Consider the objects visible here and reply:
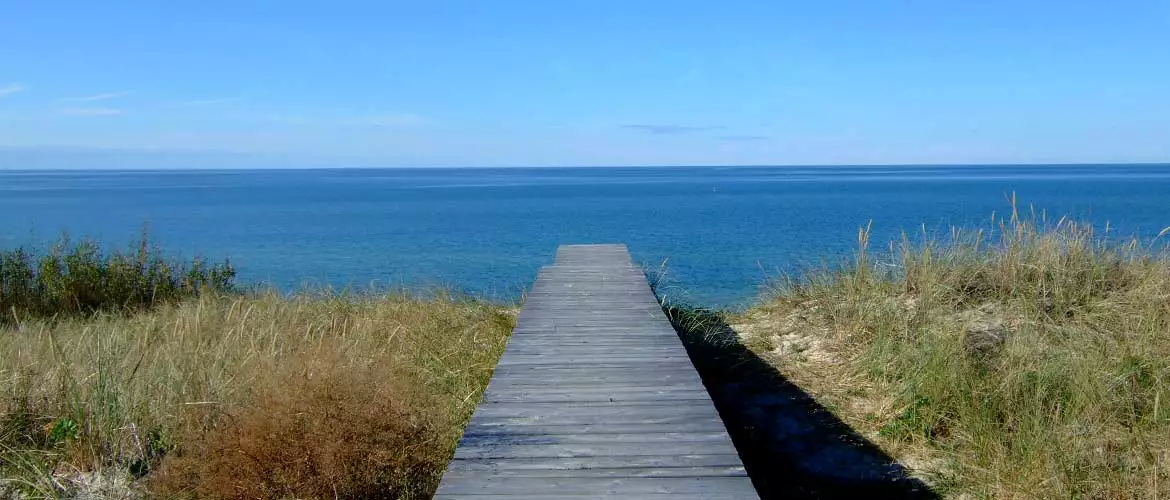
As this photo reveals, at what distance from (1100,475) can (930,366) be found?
166 cm

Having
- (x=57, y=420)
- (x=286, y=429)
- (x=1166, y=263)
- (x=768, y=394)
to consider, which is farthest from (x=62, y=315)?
(x=1166, y=263)

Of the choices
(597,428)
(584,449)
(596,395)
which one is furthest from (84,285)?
(584,449)

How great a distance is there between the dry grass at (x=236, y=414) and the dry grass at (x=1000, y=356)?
299 centimetres

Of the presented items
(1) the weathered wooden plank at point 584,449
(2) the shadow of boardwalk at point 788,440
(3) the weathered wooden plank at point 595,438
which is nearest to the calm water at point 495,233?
(2) the shadow of boardwalk at point 788,440

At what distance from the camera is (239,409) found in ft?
15.4

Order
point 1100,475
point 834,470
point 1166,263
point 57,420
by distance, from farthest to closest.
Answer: point 1166,263, point 834,470, point 57,420, point 1100,475

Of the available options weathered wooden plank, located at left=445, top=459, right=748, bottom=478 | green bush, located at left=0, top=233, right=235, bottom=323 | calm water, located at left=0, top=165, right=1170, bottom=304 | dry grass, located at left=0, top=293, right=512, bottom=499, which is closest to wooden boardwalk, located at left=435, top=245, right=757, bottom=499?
weathered wooden plank, located at left=445, top=459, right=748, bottom=478

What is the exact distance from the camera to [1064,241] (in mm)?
8406

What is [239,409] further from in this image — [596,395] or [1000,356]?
[1000,356]

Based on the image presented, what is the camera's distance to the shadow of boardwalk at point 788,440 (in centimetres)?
502

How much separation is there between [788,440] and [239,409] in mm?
3558

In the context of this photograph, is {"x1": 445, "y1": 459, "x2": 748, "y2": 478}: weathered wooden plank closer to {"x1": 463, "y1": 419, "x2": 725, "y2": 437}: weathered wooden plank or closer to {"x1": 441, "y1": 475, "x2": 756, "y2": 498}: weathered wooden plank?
{"x1": 441, "y1": 475, "x2": 756, "y2": 498}: weathered wooden plank

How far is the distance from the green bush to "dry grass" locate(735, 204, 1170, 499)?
7019 mm

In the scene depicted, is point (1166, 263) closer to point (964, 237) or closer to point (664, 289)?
point (964, 237)
